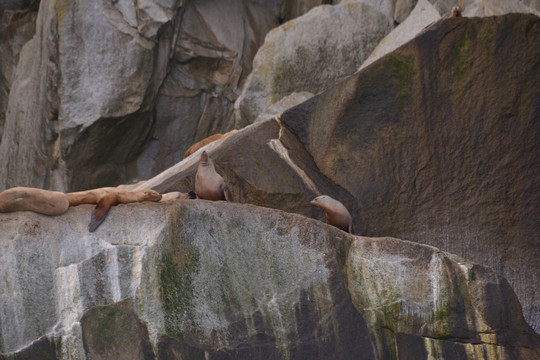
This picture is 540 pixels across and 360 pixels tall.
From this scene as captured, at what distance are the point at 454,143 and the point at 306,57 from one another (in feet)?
17.0

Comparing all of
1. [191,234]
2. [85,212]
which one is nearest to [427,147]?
[191,234]

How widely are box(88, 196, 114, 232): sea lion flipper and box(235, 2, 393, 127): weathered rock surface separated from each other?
6.78 m

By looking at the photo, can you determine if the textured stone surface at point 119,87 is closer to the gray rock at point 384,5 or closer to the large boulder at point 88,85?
the large boulder at point 88,85

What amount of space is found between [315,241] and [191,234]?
0.99m

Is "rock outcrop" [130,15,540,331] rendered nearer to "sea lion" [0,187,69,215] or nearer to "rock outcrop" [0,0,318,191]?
"sea lion" [0,187,69,215]

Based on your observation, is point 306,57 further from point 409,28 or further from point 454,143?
point 454,143

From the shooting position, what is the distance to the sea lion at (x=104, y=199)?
19.2 ft

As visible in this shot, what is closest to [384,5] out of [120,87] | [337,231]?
[120,87]

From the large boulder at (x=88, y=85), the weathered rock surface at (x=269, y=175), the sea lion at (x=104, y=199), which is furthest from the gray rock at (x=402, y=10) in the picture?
the sea lion at (x=104, y=199)

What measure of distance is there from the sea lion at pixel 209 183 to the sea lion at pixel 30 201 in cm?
191

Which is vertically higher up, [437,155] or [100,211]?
[437,155]

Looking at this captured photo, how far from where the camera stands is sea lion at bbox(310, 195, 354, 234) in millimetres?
7395

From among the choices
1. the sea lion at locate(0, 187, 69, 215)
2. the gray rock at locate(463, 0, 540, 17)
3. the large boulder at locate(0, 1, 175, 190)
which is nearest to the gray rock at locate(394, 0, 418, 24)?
the gray rock at locate(463, 0, 540, 17)

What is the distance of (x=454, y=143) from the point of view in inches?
310
